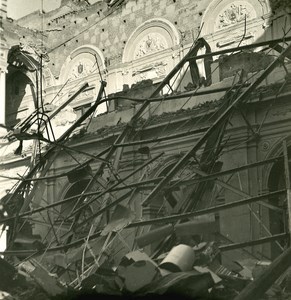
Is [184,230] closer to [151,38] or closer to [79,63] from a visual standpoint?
[79,63]

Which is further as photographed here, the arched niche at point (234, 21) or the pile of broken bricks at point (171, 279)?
the arched niche at point (234, 21)

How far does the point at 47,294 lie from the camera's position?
24.1 ft

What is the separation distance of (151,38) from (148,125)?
12.4 ft

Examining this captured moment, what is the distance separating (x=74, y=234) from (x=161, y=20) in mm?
6638

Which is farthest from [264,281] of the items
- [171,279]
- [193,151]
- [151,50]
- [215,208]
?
[151,50]

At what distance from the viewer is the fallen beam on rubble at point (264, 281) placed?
5020mm

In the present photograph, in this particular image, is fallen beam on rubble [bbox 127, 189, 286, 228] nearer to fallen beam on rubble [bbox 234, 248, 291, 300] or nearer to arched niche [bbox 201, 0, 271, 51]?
fallen beam on rubble [bbox 234, 248, 291, 300]

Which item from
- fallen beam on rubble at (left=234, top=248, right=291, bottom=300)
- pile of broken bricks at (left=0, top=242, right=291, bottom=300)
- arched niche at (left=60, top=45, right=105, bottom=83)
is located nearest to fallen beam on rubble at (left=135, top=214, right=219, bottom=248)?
pile of broken bricks at (left=0, top=242, right=291, bottom=300)

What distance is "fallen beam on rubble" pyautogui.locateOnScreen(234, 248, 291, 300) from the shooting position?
502 cm

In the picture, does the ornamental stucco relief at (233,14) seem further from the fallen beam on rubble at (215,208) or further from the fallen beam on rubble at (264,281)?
the fallen beam on rubble at (264,281)

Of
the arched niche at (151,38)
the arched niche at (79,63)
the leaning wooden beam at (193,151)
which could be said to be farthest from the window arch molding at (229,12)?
the leaning wooden beam at (193,151)

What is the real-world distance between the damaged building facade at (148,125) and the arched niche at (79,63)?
0.11 feet

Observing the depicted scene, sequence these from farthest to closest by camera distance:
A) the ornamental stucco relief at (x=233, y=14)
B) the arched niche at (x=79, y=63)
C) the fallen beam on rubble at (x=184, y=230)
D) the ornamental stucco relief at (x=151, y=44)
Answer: the ornamental stucco relief at (x=151, y=44), the arched niche at (x=79, y=63), the ornamental stucco relief at (x=233, y=14), the fallen beam on rubble at (x=184, y=230)

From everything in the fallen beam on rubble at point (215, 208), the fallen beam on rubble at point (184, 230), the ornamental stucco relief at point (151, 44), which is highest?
the ornamental stucco relief at point (151, 44)
